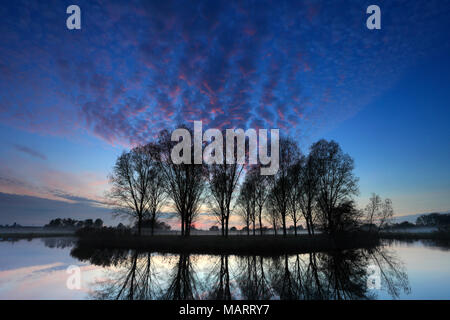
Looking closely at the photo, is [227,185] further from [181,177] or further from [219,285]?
[219,285]

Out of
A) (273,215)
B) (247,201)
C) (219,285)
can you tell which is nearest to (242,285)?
(219,285)

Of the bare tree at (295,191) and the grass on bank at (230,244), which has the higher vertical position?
the bare tree at (295,191)

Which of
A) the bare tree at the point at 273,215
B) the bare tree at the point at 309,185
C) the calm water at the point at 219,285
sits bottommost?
the bare tree at the point at 273,215

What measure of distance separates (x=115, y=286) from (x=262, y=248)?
693 inches

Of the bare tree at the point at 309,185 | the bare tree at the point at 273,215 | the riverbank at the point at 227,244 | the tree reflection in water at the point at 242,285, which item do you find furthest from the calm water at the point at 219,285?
the bare tree at the point at 273,215

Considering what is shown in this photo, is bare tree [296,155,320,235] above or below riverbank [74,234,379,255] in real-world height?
above

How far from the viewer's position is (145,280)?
11.0 m

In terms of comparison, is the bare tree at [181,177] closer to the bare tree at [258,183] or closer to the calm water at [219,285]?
the bare tree at [258,183]

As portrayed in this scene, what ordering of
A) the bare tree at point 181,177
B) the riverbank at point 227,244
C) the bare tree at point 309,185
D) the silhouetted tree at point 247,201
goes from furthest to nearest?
the silhouetted tree at point 247,201 < the bare tree at point 309,185 < the bare tree at point 181,177 < the riverbank at point 227,244

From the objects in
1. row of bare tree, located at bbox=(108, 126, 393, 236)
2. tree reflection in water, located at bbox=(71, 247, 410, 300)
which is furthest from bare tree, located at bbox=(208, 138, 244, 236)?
tree reflection in water, located at bbox=(71, 247, 410, 300)

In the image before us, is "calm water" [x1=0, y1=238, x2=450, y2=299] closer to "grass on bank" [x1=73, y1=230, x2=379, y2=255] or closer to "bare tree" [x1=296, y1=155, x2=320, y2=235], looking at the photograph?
"grass on bank" [x1=73, y1=230, x2=379, y2=255]

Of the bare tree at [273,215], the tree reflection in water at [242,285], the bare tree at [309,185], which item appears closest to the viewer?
the tree reflection in water at [242,285]
